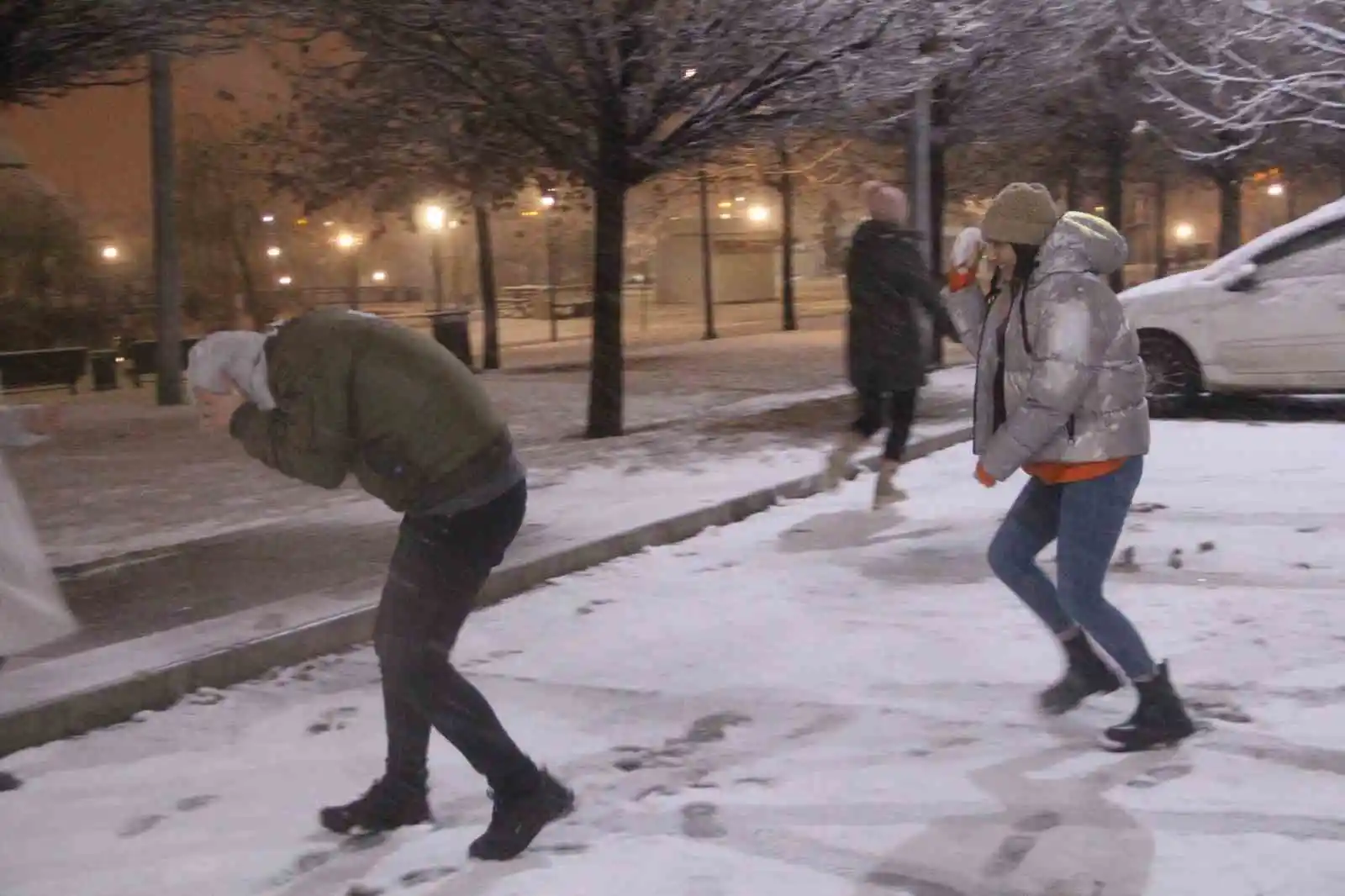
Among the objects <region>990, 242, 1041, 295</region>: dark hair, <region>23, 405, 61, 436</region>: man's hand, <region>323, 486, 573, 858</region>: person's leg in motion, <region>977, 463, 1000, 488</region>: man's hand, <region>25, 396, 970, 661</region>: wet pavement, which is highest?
<region>990, 242, 1041, 295</region>: dark hair

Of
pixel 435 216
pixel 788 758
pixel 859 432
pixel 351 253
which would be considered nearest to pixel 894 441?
pixel 859 432

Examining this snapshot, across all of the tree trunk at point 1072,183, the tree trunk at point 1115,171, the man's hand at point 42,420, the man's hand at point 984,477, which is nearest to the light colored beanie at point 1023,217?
the man's hand at point 984,477

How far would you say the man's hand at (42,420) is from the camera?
4676 millimetres

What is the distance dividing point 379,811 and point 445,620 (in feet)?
→ 2.16

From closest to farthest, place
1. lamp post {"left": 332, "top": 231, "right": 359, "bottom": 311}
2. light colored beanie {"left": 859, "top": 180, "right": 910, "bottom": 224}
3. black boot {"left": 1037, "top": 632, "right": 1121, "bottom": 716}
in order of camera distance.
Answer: black boot {"left": 1037, "top": 632, "right": 1121, "bottom": 716}, light colored beanie {"left": 859, "top": 180, "right": 910, "bottom": 224}, lamp post {"left": 332, "top": 231, "right": 359, "bottom": 311}

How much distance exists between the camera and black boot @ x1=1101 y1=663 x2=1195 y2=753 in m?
4.74

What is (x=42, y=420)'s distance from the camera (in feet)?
15.4

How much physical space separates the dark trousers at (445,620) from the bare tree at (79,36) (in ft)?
24.2

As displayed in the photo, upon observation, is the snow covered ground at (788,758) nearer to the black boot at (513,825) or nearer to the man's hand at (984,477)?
the black boot at (513,825)

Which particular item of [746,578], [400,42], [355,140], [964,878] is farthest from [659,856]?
[355,140]

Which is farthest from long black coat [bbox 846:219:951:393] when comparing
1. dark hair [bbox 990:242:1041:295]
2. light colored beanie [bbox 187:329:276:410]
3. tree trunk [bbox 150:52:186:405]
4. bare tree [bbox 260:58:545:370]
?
tree trunk [bbox 150:52:186:405]

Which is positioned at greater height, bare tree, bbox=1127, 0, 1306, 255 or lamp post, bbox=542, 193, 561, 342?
bare tree, bbox=1127, 0, 1306, 255

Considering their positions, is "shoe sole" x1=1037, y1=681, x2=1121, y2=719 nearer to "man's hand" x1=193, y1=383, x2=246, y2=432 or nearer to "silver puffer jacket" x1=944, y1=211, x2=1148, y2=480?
"silver puffer jacket" x1=944, y1=211, x2=1148, y2=480

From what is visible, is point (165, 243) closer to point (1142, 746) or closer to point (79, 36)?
point (79, 36)
